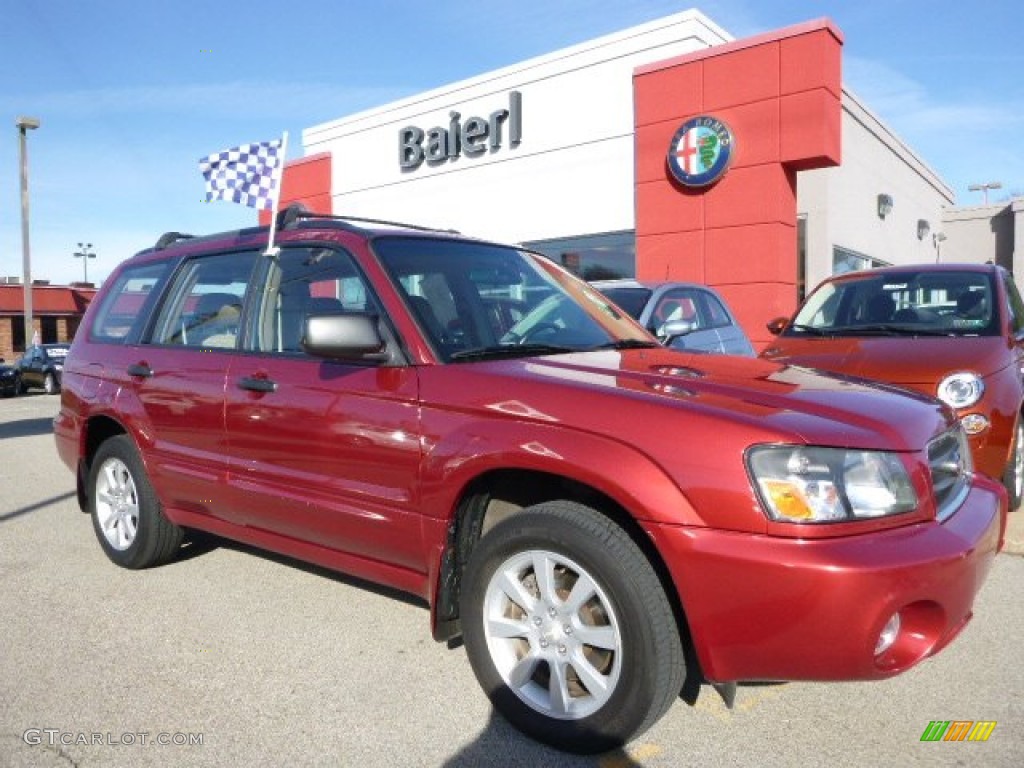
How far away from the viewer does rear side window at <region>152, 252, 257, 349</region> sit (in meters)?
4.06

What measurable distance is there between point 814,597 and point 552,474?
2.90ft

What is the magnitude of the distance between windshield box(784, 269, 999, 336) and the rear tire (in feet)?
2.25

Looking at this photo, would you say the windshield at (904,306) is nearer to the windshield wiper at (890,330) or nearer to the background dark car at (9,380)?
the windshield wiper at (890,330)

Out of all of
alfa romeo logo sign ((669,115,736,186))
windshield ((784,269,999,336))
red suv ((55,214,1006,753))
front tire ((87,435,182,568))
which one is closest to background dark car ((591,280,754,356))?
windshield ((784,269,999,336))

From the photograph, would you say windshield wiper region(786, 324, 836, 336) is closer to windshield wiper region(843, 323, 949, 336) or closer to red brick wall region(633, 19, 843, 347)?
windshield wiper region(843, 323, 949, 336)

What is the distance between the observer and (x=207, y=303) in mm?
4277

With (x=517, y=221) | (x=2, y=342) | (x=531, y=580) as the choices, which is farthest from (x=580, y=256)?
(x=2, y=342)

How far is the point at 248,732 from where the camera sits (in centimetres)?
289

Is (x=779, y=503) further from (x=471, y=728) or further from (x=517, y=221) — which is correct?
(x=517, y=221)

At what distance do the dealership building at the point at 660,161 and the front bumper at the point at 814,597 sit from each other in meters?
8.88

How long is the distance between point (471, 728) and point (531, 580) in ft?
1.78

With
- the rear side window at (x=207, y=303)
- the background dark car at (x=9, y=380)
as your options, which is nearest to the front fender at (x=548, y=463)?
the rear side window at (x=207, y=303)

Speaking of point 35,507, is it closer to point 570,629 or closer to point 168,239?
point 168,239

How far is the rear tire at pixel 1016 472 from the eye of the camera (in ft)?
17.0
